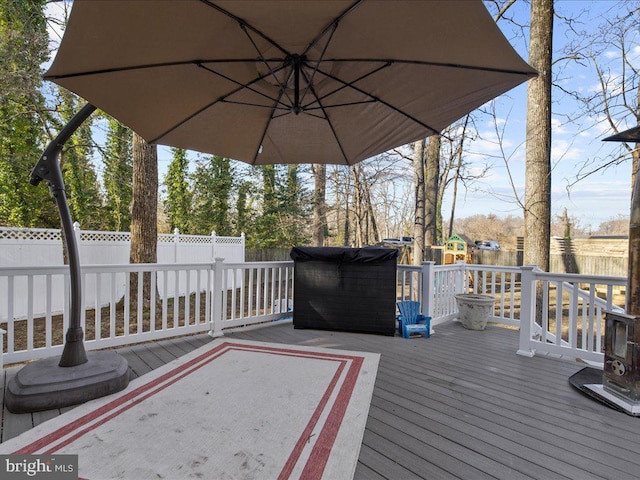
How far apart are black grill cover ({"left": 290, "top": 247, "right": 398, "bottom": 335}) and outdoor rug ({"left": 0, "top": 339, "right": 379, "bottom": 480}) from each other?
111cm

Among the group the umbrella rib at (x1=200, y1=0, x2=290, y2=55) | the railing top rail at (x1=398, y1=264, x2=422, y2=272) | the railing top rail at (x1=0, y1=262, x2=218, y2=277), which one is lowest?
the railing top rail at (x1=398, y1=264, x2=422, y2=272)

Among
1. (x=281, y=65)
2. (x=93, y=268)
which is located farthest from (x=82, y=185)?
(x=281, y=65)

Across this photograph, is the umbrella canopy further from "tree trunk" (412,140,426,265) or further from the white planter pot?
"tree trunk" (412,140,426,265)

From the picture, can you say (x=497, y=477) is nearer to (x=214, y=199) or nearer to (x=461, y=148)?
(x=461, y=148)

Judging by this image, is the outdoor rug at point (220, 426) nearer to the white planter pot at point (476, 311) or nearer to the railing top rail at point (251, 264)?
the railing top rail at point (251, 264)

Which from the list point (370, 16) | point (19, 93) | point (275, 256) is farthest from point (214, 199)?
point (370, 16)

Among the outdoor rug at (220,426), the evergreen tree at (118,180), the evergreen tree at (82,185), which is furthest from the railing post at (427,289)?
the evergreen tree at (118,180)

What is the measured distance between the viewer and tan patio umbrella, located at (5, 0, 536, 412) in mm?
1540

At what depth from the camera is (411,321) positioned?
383 cm

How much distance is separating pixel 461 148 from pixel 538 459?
8.98m

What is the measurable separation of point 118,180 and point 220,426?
10.9 meters

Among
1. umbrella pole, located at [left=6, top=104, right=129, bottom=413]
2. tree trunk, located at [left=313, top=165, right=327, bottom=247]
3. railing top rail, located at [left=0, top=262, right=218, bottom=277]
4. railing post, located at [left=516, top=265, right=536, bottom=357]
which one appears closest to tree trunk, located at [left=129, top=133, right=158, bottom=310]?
railing top rail, located at [left=0, top=262, right=218, bottom=277]

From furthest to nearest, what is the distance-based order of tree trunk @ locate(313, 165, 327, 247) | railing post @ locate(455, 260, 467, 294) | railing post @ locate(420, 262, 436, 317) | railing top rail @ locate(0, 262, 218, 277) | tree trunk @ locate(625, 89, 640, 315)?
tree trunk @ locate(313, 165, 327, 247)
railing post @ locate(455, 260, 467, 294)
railing post @ locate(420, 262, 436, 317)
railing top rail @ locate(0, 262, 218, 277)
tree trunk @ locate(625, 89, 640, 315)

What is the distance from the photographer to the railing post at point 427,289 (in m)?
3.93
